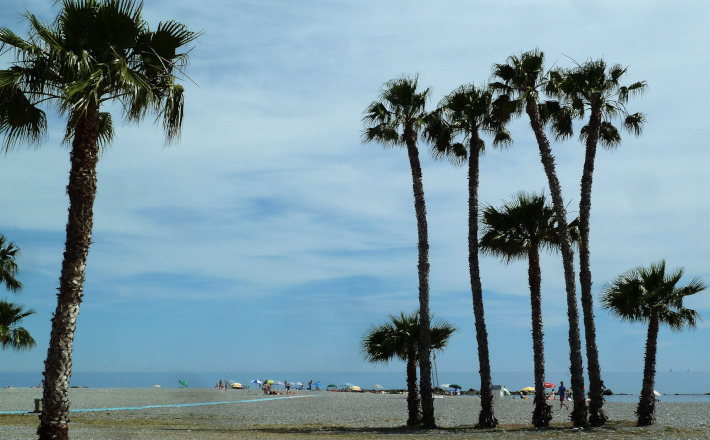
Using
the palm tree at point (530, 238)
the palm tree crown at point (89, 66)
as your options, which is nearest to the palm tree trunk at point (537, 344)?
the palm tree at point (530, 238)

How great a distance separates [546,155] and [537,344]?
24.1ft

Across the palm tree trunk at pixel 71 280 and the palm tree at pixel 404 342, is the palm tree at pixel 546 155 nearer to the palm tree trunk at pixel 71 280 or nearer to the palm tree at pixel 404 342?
the palm tree at pixel 404 342

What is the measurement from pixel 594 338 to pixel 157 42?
18.6m

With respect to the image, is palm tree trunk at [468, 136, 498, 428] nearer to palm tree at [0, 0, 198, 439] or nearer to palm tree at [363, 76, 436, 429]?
palm tree at [363, 76, 436, 429]

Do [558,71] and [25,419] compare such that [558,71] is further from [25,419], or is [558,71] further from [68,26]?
[25,419]

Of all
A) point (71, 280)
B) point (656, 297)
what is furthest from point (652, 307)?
point (71, 280)

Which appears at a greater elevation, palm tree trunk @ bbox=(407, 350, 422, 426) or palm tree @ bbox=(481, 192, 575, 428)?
palm tree @ bbox=(481, 192, 575, 428)

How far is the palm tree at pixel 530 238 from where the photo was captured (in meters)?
26.7

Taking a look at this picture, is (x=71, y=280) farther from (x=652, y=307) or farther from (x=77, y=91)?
(x=652, y=307)

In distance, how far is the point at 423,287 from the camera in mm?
26688

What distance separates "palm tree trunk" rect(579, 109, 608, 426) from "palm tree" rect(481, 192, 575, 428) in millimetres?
1510

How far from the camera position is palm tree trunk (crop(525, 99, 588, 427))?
81.6 feet

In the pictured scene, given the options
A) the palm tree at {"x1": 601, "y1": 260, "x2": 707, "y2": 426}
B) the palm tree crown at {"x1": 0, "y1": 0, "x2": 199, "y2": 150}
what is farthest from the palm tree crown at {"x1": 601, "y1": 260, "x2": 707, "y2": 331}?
the palm tree crown at {"x1": 0, "y1": 0, "x2": 199, "y2": 150}

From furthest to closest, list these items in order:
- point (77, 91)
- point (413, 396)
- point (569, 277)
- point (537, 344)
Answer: point (413, 396) → point (537, 344) → point (569, 277) → point (77, 91)
